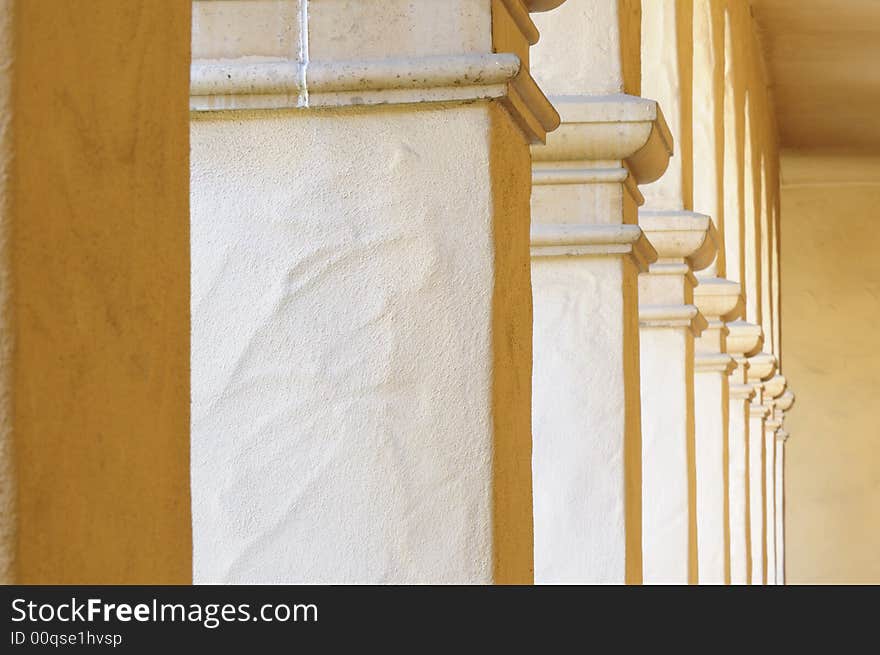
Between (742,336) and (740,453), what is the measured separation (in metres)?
1.55

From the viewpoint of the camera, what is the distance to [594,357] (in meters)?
4.79

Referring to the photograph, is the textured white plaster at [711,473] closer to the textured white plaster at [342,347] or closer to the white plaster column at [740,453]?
the white plaster column at [740,453]

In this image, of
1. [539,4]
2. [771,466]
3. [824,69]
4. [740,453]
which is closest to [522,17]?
[539,4]

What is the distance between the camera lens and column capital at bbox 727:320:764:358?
10891 millimetres

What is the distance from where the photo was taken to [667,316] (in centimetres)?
681

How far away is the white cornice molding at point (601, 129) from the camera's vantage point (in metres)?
4.63

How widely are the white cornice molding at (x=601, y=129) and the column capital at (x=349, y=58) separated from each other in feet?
5.14

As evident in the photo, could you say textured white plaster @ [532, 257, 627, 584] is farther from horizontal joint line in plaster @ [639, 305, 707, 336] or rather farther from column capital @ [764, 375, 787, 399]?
column capital @ [764, 375, 787, 399]

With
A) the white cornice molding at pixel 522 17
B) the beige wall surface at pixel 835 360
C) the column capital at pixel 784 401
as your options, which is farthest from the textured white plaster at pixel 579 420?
the beige wall surface at pixel 835 360

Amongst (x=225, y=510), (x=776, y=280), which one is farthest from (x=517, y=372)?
(x=776, y=280)

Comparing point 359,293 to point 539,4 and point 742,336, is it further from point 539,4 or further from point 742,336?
point 742,336
